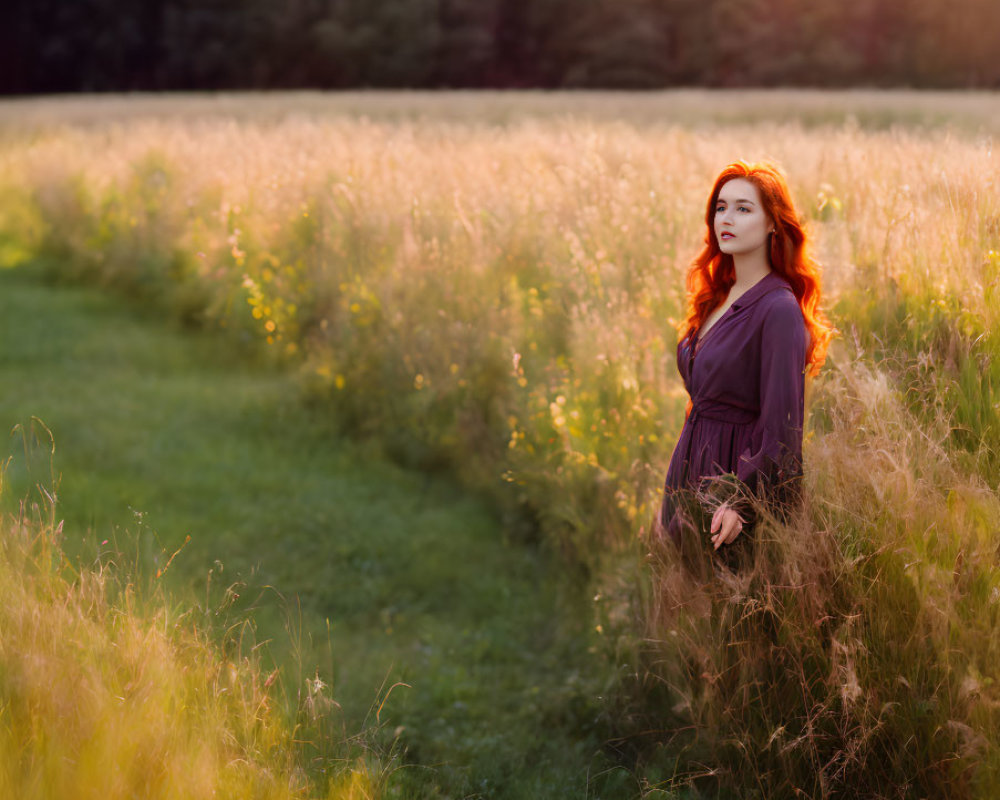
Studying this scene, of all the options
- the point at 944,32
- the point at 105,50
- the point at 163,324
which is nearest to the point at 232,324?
the point at 163,324

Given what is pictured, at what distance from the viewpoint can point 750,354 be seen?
306 cm

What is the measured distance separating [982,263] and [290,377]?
5649 millimetres

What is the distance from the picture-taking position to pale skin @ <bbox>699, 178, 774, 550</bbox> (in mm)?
3094

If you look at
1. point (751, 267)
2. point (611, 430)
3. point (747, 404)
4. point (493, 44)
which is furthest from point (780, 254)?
point (493, 44)

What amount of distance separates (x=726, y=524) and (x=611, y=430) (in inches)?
82.8

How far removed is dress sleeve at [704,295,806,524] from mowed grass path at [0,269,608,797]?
155 cm

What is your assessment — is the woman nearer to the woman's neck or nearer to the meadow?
the woman's neck

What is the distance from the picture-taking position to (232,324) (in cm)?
948

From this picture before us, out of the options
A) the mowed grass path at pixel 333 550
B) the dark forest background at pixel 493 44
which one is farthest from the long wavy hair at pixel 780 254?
the dark forest background at pixel 493 44

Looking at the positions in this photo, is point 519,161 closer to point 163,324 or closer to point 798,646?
point 163,324

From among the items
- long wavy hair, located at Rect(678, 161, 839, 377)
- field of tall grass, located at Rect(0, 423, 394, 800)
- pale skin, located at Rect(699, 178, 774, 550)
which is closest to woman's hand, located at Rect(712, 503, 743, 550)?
pale skin, located at Rect(699, 178, 774, 550)

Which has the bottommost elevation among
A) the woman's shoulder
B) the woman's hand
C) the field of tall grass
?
the field of tall grass

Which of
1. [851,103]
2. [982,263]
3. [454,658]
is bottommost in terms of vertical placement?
[454,658]

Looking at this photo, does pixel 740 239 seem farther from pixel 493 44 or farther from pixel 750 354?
pixel 493 44
